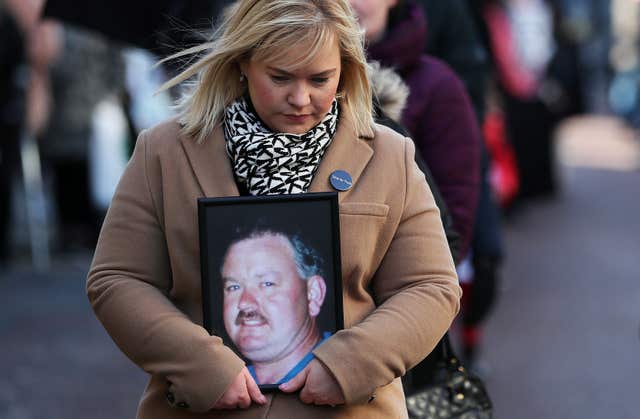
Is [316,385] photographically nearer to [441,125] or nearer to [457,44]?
[441,125]

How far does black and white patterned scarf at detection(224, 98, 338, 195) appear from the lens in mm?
2834

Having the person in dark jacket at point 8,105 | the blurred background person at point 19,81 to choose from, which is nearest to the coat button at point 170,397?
the blurred background person at point 19,81

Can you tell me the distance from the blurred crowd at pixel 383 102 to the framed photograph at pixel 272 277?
81 cm

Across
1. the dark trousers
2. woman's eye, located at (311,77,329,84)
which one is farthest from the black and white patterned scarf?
the dark trousers

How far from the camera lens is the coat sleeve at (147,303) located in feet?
8.85

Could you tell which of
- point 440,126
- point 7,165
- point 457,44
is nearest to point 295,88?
point 440,126

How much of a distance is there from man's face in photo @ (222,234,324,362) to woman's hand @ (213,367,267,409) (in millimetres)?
55

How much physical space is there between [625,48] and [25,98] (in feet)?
53.8

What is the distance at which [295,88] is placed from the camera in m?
2.80

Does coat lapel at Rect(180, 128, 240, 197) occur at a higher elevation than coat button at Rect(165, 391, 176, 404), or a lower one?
higher

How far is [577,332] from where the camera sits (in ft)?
23.8

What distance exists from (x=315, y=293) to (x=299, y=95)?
44cm

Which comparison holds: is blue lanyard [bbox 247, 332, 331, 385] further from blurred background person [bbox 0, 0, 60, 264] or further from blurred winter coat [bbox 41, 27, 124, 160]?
blurred winter coat [bbox 41, 27, 124, 160]

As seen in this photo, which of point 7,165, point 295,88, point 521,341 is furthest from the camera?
point 7,165
